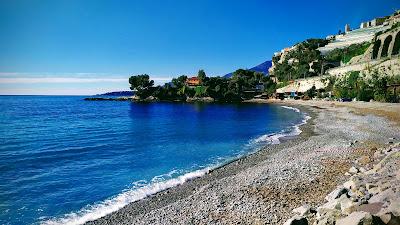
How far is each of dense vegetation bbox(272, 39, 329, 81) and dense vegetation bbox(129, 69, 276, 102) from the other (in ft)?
30.1

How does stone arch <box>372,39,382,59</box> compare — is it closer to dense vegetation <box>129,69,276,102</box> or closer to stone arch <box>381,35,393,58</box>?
stone arch <box>381,35,393,58</box>

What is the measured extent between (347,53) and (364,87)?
56.9 metres

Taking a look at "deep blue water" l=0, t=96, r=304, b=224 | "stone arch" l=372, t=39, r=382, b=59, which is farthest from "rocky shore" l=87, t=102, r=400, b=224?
"stone arch" l=372, t=39, r=382, b=59

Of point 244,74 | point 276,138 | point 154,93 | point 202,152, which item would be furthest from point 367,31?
point 202,152

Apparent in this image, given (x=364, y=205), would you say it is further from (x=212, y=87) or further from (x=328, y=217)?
(x=212, y=87)

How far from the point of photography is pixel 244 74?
618 feet

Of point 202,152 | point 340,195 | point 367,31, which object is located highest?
point 367,31

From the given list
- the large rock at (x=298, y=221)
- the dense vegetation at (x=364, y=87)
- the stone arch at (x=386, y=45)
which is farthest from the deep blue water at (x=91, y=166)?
the stone arch at (x=386, y=45)

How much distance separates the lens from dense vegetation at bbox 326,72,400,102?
75.9 m

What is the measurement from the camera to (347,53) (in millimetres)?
138500

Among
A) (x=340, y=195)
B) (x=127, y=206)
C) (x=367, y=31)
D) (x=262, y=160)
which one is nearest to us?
(x=340, y=195)

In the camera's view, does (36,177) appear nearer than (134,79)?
Yes

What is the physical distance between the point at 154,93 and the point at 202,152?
162 meters

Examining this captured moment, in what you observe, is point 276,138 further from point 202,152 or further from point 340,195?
point 340,195
